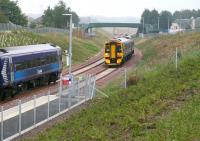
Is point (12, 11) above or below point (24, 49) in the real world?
above

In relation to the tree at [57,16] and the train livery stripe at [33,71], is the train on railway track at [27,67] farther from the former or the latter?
the tree at [57,16]

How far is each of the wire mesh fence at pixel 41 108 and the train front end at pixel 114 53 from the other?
27023 millimetres

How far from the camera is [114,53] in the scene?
192ft

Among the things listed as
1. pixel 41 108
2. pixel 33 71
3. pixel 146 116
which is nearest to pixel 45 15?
pixel 33 71

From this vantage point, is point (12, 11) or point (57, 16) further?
point (57, 16)

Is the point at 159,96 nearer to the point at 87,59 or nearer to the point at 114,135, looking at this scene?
the point at 114,135

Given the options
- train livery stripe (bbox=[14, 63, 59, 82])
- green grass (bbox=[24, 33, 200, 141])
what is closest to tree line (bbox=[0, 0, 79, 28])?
train livery stripe (bbox=[14, 63, 59, 82])

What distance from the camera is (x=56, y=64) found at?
43688 mm

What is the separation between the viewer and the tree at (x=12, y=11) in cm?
11064

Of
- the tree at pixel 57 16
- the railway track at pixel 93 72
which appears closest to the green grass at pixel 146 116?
the railway track at pixel 93 72

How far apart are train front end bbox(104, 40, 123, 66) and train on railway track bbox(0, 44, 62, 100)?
570 inches

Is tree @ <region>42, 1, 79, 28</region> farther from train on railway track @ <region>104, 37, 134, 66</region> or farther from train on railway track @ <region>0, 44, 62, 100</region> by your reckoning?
train on railway track @ <region>0, 44, 62, 100</region>

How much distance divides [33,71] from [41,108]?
Result: 13.4m

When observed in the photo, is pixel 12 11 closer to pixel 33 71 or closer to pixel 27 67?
pixel 33 71
